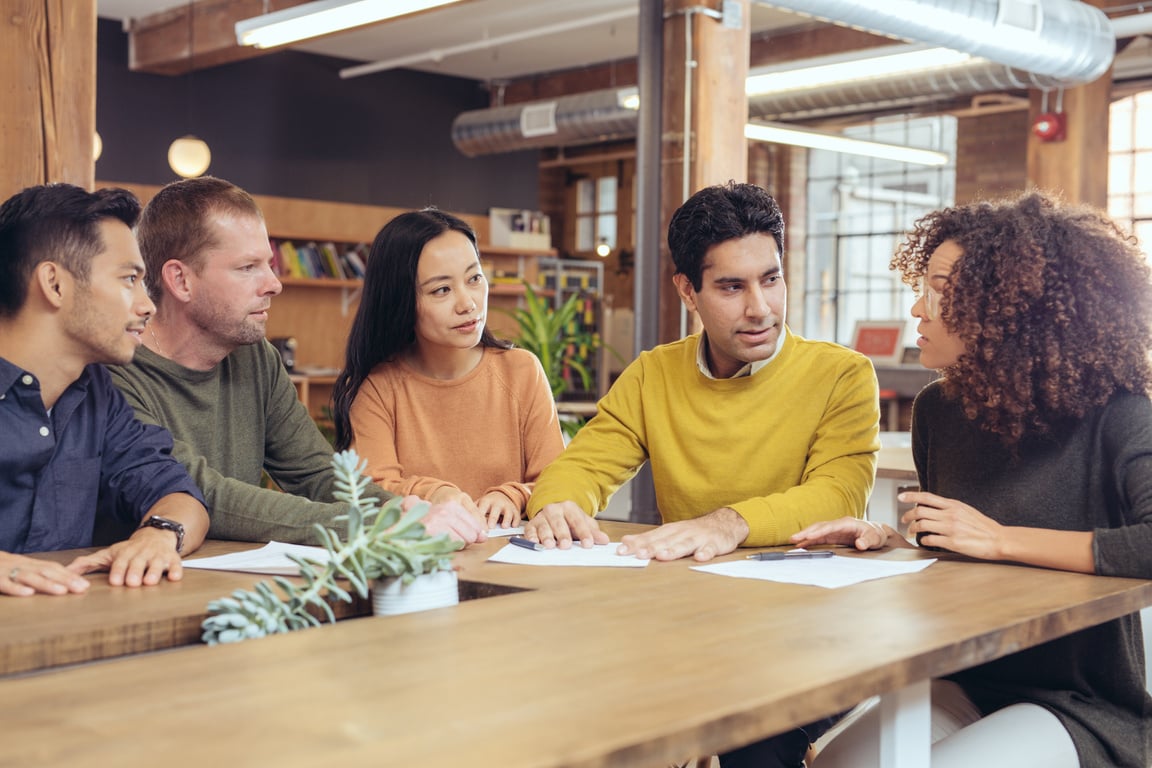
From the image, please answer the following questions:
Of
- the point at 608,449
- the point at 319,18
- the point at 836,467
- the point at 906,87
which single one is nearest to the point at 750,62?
the point at 906,87

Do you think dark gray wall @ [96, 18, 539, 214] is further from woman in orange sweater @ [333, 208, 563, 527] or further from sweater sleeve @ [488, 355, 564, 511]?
sweater sleeve @ [488, 355, 564, 511]

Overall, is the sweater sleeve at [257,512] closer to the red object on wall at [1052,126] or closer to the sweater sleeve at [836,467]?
the sweater sleeve at [836,467]

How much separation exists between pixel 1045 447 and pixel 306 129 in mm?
9267

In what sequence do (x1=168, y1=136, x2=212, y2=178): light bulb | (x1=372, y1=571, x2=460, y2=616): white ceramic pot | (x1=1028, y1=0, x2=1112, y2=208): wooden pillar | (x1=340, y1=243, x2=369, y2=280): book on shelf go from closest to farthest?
1. (x1=372, y1=571, x2=460, y2=616): white ceramic pot
2. (x1=1028, y1=0, x2=1112, y2=208): wooden pillar
3. (x1=168, y1=136, x2=212, y2=178): light bulb
4. (x1=340, y1=243, x2=369, y2=280): book on shelf

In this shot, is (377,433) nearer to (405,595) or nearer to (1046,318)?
(405,595)

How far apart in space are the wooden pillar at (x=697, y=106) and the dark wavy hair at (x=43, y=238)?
10.1ft

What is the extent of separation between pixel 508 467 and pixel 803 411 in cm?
77

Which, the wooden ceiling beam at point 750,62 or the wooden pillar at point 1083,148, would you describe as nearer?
the wooden pillar at point 1083,148

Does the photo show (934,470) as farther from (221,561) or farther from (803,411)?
(221,561)

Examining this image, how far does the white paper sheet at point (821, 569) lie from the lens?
1.69m

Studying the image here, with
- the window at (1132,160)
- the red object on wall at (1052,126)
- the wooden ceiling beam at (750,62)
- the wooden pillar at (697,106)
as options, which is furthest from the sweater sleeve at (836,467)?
the window at (1132,160)

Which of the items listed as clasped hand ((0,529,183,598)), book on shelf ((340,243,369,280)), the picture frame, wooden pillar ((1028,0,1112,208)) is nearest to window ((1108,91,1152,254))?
the picture frame

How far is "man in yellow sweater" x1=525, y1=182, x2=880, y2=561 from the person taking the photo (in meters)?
2.34

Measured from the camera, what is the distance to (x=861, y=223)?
1327 centimetres
